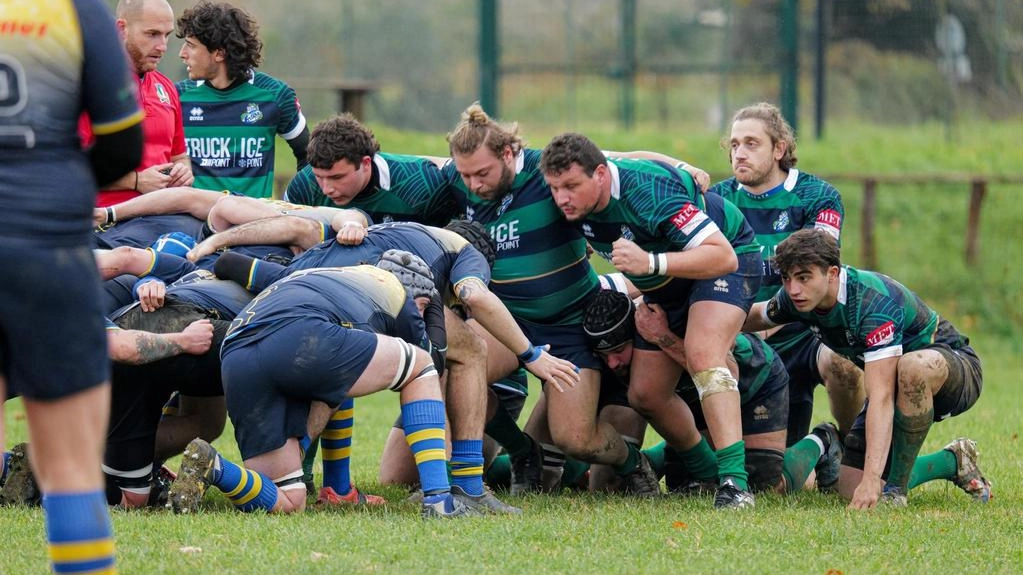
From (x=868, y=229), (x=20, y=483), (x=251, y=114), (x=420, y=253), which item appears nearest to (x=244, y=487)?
(x=20, y=483)

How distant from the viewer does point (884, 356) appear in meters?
5.81

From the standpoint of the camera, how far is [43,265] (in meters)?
2.97

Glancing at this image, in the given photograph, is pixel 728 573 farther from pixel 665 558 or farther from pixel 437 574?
pixel 437 574

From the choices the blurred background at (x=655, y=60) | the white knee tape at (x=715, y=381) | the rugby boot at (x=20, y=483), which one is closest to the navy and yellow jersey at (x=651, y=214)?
the white knee tape at (x=715, y=381)

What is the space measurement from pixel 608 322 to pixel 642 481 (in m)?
0.84

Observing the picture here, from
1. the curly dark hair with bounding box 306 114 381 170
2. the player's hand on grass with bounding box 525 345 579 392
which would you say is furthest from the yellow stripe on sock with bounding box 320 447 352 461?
the curly dark hair with bounding box 306 114 381 170

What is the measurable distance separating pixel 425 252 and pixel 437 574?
199cm

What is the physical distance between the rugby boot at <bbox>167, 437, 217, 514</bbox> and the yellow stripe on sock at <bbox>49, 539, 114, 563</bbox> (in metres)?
1.90

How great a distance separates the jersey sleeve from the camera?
308 cm

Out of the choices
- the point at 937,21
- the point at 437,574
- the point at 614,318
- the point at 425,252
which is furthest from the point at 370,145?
the point at 937,21

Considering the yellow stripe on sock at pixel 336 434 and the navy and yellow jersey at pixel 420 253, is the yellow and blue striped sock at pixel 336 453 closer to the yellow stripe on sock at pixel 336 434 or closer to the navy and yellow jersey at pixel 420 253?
the yellow stripe on sock at pixel 336 434

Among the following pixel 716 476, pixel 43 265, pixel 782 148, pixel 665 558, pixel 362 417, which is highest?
pixel 43 265

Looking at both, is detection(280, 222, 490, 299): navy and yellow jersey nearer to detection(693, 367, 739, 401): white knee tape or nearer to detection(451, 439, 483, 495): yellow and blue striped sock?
detection(451, 439, 483, 495): yellow and blue striped sock

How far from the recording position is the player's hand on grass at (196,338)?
5484mm
